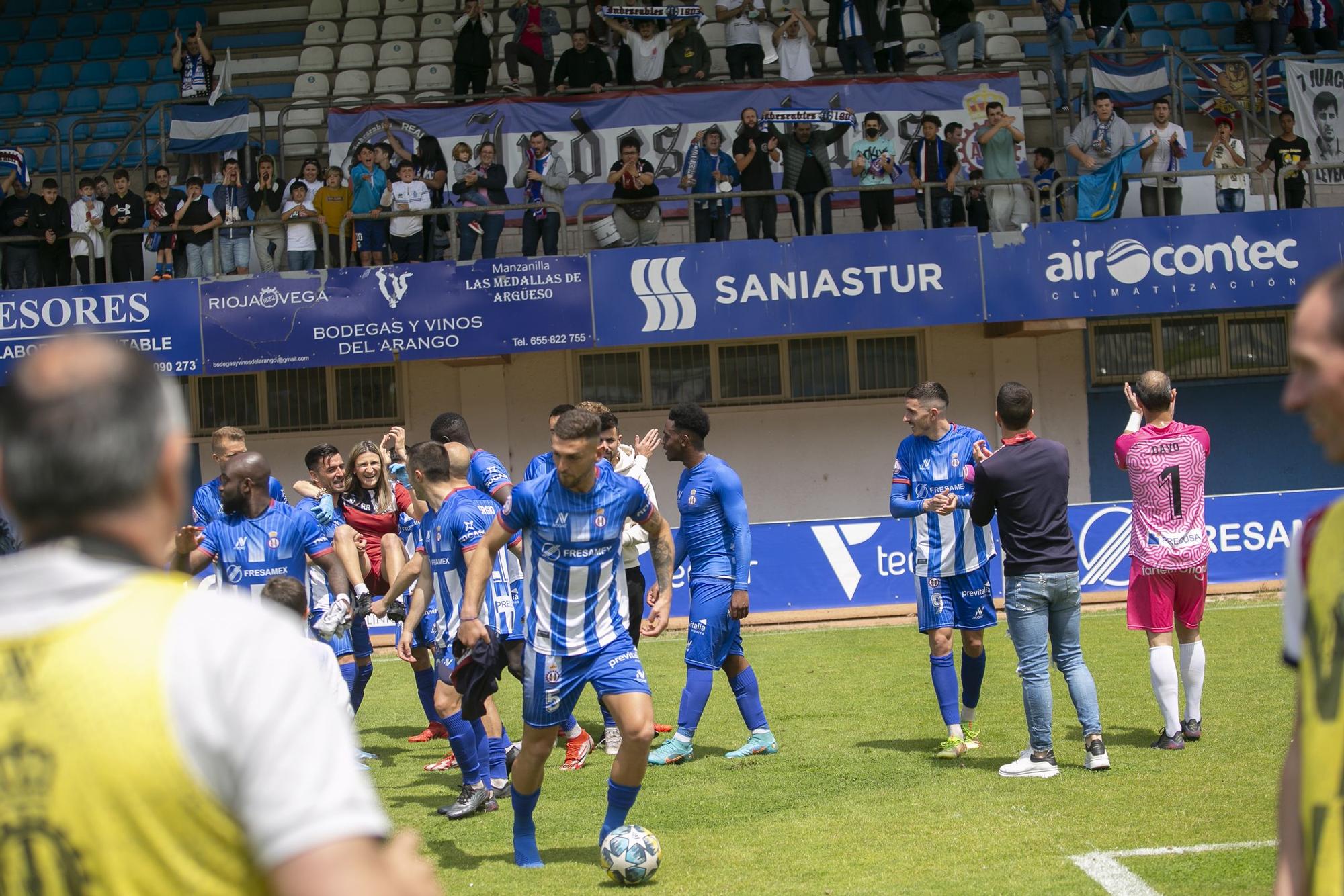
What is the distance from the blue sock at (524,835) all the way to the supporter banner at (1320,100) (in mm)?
18980

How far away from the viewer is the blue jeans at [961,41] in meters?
20.4

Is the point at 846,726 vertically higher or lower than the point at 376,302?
lower

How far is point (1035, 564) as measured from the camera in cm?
778

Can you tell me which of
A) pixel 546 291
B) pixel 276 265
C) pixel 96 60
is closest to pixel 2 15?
pixel 96 60

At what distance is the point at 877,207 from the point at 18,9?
1848 cm

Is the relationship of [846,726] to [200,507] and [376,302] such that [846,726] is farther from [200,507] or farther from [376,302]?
[376,302]

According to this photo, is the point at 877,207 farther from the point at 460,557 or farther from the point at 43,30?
the point at 43,30

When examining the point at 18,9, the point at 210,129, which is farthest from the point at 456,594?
the point at 18,9

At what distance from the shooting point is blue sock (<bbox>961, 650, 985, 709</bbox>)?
8820 mm

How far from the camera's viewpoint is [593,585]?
253 inches

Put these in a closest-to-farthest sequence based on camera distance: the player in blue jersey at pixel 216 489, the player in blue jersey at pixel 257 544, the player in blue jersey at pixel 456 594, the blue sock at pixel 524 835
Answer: the blue sock at pixel 524 835, the player in blue jersey at pixel 257 544, the player in blue jersey at pixel 456 594, the player in blue jersey at pixel 216 489

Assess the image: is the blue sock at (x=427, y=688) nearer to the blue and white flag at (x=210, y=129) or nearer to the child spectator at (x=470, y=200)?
the child spectator at (x=470, y=200)

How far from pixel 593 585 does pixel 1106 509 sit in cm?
1090

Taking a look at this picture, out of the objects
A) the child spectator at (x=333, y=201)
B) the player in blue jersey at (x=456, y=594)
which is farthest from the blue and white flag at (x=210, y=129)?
the player in blue jersey at (x=456, y=594)
